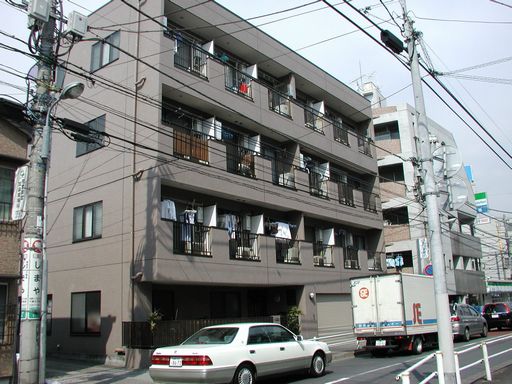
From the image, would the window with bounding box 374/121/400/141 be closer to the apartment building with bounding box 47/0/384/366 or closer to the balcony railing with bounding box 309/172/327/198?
the apartment building with bounding box 47/0/384/366

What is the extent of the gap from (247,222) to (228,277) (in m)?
3.65

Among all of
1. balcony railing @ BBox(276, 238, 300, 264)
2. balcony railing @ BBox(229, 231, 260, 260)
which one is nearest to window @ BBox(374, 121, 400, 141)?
balcony railing @ BBox(276, 238, 300, 264)

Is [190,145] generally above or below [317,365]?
above

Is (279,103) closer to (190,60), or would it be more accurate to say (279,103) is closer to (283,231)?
(190,60)

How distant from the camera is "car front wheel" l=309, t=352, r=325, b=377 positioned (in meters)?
13.2

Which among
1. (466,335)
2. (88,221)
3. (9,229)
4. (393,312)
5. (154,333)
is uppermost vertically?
(88,221)

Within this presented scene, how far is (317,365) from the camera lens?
43.7 feet

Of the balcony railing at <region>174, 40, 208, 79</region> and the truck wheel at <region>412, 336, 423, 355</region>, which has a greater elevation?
the balcony railing at <region>174, 40, 208, 79</region>

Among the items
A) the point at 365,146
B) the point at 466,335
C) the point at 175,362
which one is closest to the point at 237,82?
the point at 365,146

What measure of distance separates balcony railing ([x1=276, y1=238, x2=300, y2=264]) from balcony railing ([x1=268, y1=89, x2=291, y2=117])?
5.92 meters

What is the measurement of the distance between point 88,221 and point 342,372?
10.9 metres

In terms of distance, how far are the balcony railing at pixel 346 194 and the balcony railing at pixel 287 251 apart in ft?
17.3

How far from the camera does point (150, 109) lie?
17.5 metres

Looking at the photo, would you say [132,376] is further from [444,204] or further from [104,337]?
[444,204]
